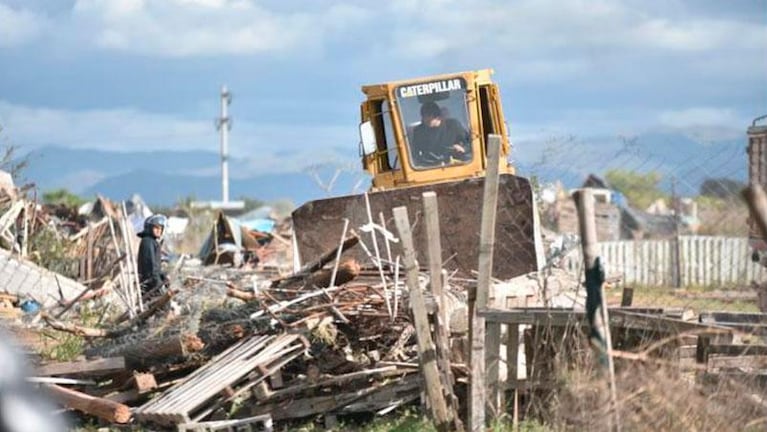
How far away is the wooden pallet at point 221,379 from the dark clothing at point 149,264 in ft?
22.8

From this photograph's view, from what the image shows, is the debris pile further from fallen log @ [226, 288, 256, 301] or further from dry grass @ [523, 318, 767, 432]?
dry grass @ [523, 318, 767, 432]

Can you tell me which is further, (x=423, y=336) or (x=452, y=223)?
(x=452, y=223)

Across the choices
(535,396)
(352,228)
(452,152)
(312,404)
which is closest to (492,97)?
(452,152)

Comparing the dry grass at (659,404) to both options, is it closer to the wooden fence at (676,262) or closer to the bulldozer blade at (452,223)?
the bulldozer blade at (452,223)

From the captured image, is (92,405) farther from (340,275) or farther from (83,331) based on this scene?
(340,275)

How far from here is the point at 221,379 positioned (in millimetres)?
12875

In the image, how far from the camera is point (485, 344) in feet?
36.9

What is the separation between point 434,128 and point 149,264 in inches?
174

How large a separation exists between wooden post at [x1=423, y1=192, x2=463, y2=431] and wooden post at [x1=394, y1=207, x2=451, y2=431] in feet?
0.49

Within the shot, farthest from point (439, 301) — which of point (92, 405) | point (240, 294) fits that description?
point (92, 405)

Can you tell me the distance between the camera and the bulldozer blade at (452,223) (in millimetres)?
16094

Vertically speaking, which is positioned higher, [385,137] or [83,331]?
[385,137]

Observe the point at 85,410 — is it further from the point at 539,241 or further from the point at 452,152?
the point at 452,152

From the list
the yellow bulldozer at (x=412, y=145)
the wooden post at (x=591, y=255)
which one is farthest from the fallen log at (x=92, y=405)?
the wooden post at (x=591, y=255)
